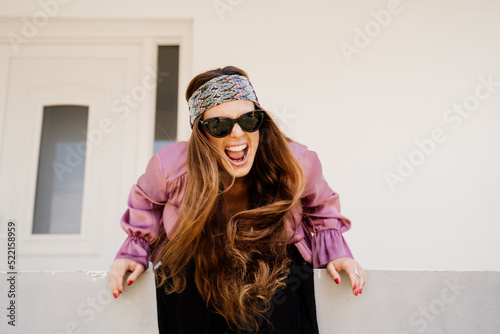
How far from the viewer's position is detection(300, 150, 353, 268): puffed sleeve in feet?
5.07

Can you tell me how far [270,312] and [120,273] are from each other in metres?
0.49

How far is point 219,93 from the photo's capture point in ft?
5.07

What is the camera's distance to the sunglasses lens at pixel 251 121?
4.93ft

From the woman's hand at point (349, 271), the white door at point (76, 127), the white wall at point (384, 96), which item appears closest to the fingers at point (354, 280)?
the woman's hand at point (349, 271)

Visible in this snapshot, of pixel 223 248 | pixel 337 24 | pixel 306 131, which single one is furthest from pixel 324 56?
pixel 223 248

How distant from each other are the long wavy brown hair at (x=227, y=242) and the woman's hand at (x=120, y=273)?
70 mm

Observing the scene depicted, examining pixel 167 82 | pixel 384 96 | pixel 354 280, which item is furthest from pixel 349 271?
pixel 167 82

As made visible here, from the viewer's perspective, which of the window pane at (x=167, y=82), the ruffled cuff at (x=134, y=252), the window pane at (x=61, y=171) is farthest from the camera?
the window pane at (x=167, y=82)

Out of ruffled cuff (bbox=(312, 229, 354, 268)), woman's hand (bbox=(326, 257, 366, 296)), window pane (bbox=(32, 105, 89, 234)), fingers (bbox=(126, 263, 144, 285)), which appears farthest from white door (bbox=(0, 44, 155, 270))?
woman's hand (bbox=(326, 257, 366, 296))

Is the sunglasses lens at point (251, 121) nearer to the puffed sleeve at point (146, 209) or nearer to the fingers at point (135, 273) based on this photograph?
the puffed sleeve at point (146, 209)

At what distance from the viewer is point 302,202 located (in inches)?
64.9

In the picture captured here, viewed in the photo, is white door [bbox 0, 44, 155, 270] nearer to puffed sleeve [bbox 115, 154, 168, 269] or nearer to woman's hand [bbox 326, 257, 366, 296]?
puffed sleeve [bbox 115, 154, 168, 269]

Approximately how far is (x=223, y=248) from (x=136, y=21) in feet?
6.07

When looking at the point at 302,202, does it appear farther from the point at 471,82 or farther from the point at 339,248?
the point at 471,82
